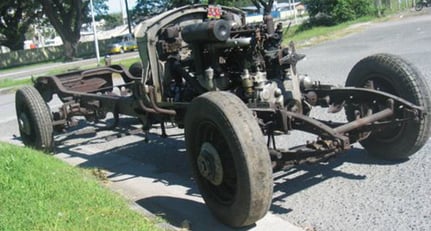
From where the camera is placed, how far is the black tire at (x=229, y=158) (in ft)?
14.1

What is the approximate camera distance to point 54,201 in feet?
17.1

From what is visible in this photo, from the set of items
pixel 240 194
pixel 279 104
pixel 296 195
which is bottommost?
pixel 296 195

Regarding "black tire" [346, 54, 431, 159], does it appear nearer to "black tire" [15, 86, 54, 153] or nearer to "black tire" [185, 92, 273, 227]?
"black tire" [185, 92, 273, 227]

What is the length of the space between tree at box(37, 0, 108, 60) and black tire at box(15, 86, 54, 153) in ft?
133

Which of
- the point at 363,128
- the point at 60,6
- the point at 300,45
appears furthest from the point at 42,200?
the point at 60,6

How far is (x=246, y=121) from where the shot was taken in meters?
4.41

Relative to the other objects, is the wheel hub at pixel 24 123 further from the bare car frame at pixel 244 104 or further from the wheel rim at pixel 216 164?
the wheel rim at pixel 216 164

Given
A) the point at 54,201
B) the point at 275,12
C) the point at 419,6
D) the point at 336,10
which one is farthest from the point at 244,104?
the point at 275,12

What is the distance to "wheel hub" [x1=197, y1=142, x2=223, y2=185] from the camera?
477cm

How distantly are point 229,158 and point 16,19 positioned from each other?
58.1m

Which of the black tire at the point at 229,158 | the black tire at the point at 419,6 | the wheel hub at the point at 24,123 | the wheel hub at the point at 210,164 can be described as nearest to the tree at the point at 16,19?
the black tire at the point at 419,6

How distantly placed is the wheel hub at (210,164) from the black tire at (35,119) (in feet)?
12.8

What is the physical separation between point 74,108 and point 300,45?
52.9ft

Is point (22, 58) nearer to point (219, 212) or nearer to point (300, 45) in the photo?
point (300, 45)
